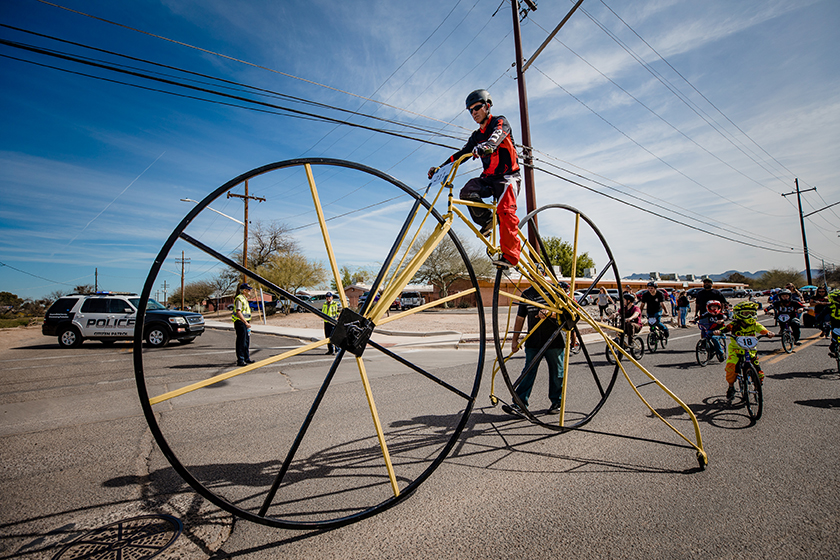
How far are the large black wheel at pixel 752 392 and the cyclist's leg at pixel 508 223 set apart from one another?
3930 millimetres

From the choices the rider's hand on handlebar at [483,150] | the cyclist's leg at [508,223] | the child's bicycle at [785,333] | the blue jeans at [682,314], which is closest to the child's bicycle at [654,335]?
the child's bicycle at [785,333]

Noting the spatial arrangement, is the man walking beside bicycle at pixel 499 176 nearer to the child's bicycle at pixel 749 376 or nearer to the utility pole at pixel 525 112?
the child's bicycle at pixel 749 376

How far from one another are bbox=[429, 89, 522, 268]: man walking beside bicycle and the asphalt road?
6.91 feet

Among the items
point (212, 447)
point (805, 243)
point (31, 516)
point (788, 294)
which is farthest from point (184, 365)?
point (805, 243)

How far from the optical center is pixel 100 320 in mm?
13961

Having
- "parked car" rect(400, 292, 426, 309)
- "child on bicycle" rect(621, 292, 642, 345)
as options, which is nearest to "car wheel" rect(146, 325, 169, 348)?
"child on bicycle" rect(621, 292, 642, 345)

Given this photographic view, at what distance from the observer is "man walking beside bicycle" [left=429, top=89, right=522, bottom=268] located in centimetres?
358

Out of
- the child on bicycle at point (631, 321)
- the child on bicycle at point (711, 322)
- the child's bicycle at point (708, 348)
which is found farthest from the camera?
the child on bicycle at point (631, 321)

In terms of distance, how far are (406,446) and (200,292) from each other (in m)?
80.7

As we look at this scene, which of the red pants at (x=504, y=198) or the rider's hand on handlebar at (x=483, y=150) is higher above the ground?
the rider's hand on handlebar at (x=483, y=150)

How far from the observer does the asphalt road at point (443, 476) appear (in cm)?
237

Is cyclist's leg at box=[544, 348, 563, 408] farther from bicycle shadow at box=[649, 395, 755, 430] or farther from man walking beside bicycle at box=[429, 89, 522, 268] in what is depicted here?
man walking beside bicycle at box=[429, 89, 522, 268]

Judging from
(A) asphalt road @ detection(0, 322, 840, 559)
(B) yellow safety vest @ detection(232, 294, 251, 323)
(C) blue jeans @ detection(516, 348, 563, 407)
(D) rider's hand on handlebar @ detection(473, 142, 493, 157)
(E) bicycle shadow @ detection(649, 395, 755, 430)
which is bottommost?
(E) bicycle shadow @ detection(649, 395, 755, 430)

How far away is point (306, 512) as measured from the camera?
2682 millimetres
